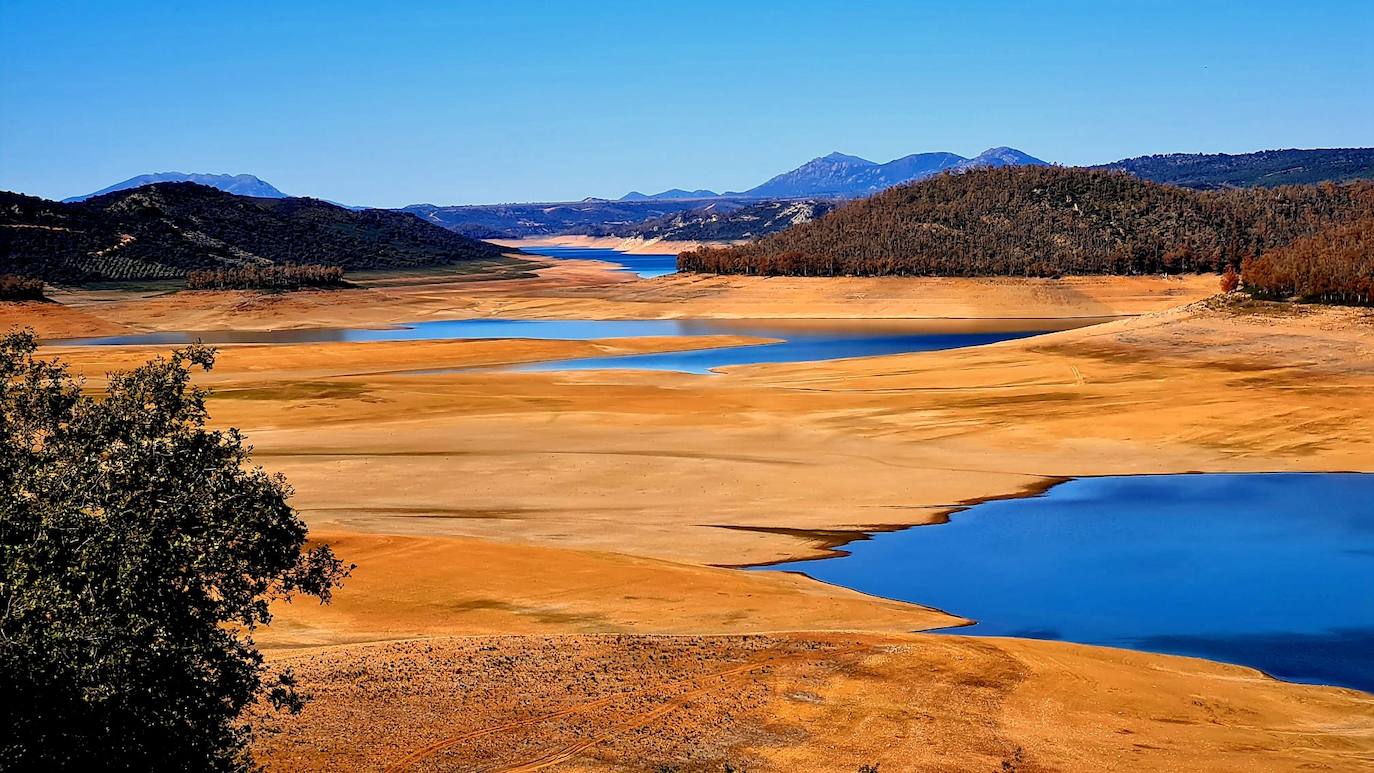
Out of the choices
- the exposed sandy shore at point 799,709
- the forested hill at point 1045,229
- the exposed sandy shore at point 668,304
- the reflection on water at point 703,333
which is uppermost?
the forested hill at point 1045,229

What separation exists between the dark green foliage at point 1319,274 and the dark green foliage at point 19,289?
109745 mm

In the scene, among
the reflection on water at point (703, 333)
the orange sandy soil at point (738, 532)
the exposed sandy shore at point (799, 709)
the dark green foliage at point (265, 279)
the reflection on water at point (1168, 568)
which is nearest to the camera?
the exposed sandy shore at point (799, 709)

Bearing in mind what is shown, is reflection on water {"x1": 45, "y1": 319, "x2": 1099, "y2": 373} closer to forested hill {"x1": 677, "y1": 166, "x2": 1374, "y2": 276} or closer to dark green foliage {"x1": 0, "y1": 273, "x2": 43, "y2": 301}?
dark green foliage {"x1": 0, "y1": 273, "x2": 43, "y2": 301}

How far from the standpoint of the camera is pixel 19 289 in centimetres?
12438

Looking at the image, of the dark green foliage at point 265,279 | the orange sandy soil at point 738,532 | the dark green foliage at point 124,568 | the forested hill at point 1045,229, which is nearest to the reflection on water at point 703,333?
the orange sandy soil at point 738,532

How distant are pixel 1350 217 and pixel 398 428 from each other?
147317mm

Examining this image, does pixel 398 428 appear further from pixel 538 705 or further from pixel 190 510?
pixel 190 510

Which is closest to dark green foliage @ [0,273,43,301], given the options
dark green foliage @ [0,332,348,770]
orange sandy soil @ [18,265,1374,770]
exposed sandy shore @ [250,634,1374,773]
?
orange sandy soil @ [18,265,1374,770]

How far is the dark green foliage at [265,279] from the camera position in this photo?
485 ft

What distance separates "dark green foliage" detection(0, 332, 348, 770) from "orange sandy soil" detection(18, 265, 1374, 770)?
456cm

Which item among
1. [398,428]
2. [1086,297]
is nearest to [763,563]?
[398,428]

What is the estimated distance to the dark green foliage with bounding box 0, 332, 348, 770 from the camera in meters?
12.8

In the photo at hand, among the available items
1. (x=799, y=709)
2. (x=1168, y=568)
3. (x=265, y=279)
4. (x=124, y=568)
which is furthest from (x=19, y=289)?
(x=124, y=568)

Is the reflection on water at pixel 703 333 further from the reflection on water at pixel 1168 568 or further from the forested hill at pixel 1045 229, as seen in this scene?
the reflection on water at pixel 1168 568
